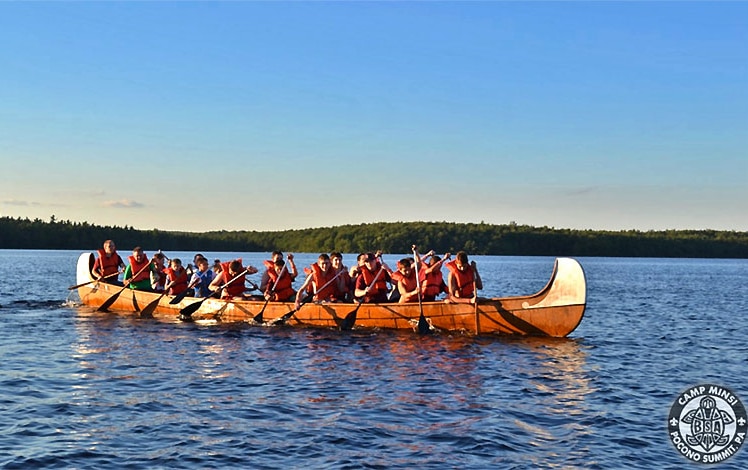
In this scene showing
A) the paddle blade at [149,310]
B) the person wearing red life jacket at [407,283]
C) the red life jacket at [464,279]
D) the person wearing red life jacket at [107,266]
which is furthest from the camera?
the person wearing red life jacket at [107,266]

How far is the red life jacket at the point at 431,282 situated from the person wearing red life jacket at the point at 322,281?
2.47 metres

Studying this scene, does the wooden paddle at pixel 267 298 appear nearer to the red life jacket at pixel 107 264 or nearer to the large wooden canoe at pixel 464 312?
the large wooden canoe at pixel 464 312

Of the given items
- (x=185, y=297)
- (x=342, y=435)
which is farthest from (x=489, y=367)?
(x=185, y=297)

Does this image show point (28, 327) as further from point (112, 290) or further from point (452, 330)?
point (452, 330)

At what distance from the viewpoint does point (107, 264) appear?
24016 mm

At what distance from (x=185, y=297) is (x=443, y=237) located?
4307 inches

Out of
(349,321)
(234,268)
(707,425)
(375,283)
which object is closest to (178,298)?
(234,268)

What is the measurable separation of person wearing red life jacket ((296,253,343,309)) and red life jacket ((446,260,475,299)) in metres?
3.37

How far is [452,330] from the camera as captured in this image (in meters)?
18.3

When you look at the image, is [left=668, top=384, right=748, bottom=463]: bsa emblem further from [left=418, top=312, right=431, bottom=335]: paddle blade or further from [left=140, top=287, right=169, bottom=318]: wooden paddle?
[left=140, top=287, right=169, bottom=318]: wooden paddle

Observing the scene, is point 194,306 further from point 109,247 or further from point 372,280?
point 372,280

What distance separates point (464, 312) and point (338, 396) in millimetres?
6732

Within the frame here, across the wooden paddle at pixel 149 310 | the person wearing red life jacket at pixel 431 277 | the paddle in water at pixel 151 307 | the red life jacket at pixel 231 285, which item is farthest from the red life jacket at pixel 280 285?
the person wearing red life jacket at pixel 431 277

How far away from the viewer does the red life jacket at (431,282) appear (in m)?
18.8
